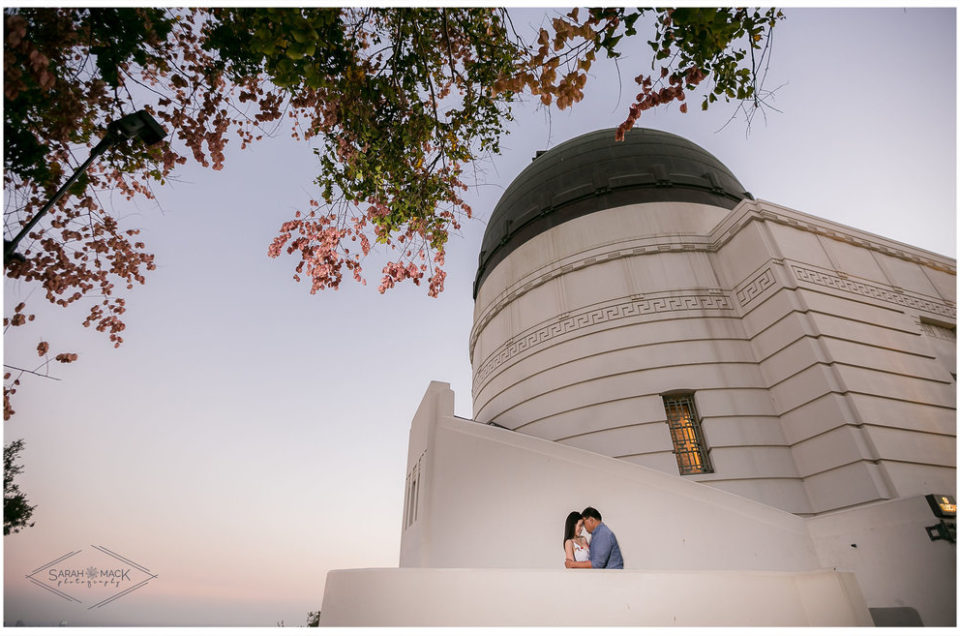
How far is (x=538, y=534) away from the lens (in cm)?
739

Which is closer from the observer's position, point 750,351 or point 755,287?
point 750,351

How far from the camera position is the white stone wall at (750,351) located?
8.04 m

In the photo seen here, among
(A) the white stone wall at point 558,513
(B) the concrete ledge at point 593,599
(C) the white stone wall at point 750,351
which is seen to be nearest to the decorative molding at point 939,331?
(C) the white stone wall at point 750,351

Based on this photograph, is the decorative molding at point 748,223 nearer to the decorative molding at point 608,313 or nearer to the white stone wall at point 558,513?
the decorative molding at point 608,313

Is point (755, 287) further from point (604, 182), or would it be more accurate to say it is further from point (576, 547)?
point (576, 547)

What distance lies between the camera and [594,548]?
212 inches

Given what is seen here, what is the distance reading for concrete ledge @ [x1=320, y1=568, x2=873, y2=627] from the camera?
4.30 metres

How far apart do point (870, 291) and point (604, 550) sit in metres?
9.30

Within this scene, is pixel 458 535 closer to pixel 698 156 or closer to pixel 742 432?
pixel 742 432

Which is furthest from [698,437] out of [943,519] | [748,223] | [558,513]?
[748,223]

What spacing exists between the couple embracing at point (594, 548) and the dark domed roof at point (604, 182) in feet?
34.1

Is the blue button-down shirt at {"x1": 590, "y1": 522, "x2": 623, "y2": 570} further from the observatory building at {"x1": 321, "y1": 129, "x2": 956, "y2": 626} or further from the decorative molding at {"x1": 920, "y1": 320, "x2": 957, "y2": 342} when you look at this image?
the decorative molding at {"x1": 920, "y1": 320, "x2": 957, "y2": 342}

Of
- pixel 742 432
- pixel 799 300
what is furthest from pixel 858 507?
pixel 799 300

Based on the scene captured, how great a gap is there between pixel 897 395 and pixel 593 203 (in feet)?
29.0
